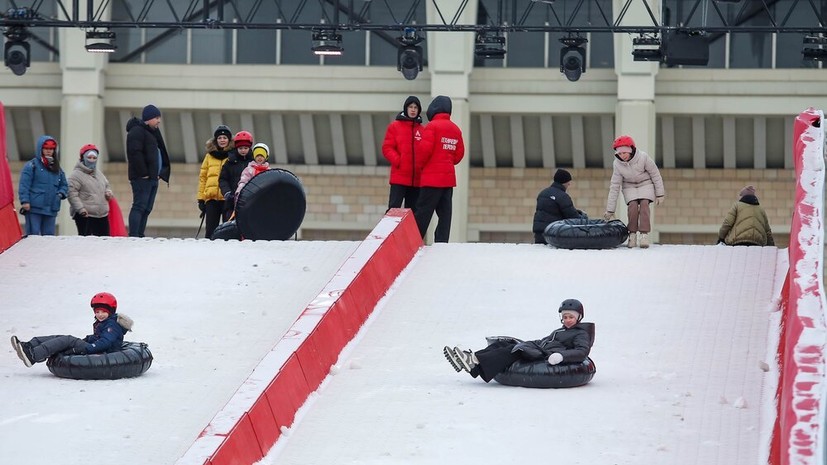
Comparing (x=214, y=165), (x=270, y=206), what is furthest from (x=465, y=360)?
(x=214, y=165)

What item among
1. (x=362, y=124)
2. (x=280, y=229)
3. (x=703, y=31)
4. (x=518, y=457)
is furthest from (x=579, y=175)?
(x=518, y=457)

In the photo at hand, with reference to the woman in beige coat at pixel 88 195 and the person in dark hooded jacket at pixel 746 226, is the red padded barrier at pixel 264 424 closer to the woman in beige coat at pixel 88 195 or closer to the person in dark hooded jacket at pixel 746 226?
the woman in beige coat at pixel 88 195

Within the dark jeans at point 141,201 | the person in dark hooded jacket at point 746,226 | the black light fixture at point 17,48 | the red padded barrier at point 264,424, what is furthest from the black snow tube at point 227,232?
the black light fixture at point 17,48

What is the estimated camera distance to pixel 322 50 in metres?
21.0

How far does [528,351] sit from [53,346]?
3063 mm

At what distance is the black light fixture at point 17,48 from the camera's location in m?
21.9

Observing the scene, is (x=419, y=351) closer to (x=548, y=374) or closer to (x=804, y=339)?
(x=548, y=374)

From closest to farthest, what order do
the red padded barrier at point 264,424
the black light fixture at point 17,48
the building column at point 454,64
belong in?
the red padded barrier at point 264,424 < the black light fixture at point 17,48 < the building column at point 454,64

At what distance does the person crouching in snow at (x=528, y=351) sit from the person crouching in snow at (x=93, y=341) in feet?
7.05

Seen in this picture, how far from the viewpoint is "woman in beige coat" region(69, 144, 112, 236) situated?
16.2 metres

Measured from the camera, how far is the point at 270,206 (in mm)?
15039

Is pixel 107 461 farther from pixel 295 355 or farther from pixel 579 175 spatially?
pixel 579 175

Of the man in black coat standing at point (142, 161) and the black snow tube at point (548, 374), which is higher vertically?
the man in black coat standing at point (142, 161)

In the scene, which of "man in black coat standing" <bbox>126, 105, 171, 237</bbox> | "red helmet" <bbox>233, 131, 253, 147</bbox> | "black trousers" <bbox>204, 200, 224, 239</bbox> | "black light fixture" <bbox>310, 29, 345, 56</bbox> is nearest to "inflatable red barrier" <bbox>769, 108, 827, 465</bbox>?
"red helmet" <bbox>233, 131, 253, 147</bbox>
